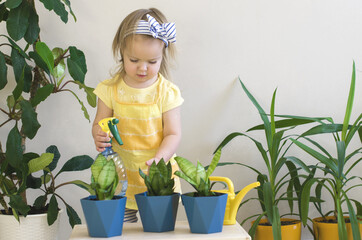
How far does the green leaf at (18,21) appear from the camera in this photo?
221cm

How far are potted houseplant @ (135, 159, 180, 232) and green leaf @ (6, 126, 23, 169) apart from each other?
2.96 ft

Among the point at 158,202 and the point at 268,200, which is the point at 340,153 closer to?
the point at 268,200

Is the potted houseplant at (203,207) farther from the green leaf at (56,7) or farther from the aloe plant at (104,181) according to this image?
the green leaf at (56,7)

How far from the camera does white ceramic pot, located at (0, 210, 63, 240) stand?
7.30ft

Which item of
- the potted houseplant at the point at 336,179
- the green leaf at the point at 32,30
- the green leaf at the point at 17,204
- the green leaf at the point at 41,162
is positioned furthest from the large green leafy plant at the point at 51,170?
the potted houseplant at the point at 336,179

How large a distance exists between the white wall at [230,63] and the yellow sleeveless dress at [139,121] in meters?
0.85

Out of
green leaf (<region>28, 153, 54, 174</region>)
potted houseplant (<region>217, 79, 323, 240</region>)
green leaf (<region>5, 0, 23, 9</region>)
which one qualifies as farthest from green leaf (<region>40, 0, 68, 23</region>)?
potted houseplant (<region>217, 79, 323, 240</region>)

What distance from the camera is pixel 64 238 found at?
2.76 meters

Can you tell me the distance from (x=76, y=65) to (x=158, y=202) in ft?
3.62

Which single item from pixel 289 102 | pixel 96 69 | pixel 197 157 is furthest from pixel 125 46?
pixel 289 102

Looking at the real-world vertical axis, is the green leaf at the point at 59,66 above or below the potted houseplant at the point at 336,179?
above

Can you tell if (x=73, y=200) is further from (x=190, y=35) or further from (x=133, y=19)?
(x=133, y=19)

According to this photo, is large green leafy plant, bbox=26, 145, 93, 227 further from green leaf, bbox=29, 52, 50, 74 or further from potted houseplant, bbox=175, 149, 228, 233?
potted houseplant, bbox=175, 149, 228, 233

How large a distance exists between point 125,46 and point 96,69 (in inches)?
36.7
